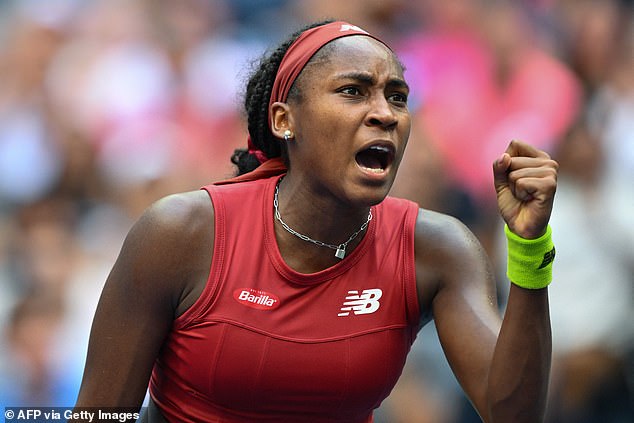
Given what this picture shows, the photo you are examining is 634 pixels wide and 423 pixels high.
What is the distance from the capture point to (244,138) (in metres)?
→ 5.07

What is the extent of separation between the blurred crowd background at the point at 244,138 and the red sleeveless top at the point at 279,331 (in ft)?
5.49

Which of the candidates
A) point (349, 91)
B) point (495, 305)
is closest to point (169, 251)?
point (349, 91)

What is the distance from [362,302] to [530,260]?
588 millimetres

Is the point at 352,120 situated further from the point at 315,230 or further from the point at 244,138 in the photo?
the point at 244,138

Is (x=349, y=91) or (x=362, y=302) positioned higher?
(x=349, y=91)

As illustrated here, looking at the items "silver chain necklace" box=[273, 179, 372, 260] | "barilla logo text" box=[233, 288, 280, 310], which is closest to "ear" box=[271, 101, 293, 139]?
"silver chain necklace" box=[273, 179, 372, 260]

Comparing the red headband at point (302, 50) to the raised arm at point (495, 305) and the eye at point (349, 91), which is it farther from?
the raised arm at point (495, 305)

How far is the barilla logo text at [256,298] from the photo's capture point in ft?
9.34

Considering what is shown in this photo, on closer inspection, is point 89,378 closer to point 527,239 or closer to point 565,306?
point 527,239

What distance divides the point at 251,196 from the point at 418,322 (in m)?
0.65

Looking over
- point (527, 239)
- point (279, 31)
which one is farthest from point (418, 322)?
point (279, 31)

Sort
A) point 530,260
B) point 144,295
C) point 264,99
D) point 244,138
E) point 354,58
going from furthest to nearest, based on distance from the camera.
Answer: point 244,138
point 264,99
point 354,58
point 144,295
point 530,260

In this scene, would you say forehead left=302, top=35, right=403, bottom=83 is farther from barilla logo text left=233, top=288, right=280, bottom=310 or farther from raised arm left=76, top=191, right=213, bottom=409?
barilla logo text left=233, top=288, right=280, bottom=310

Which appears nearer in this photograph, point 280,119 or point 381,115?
point 381,115
